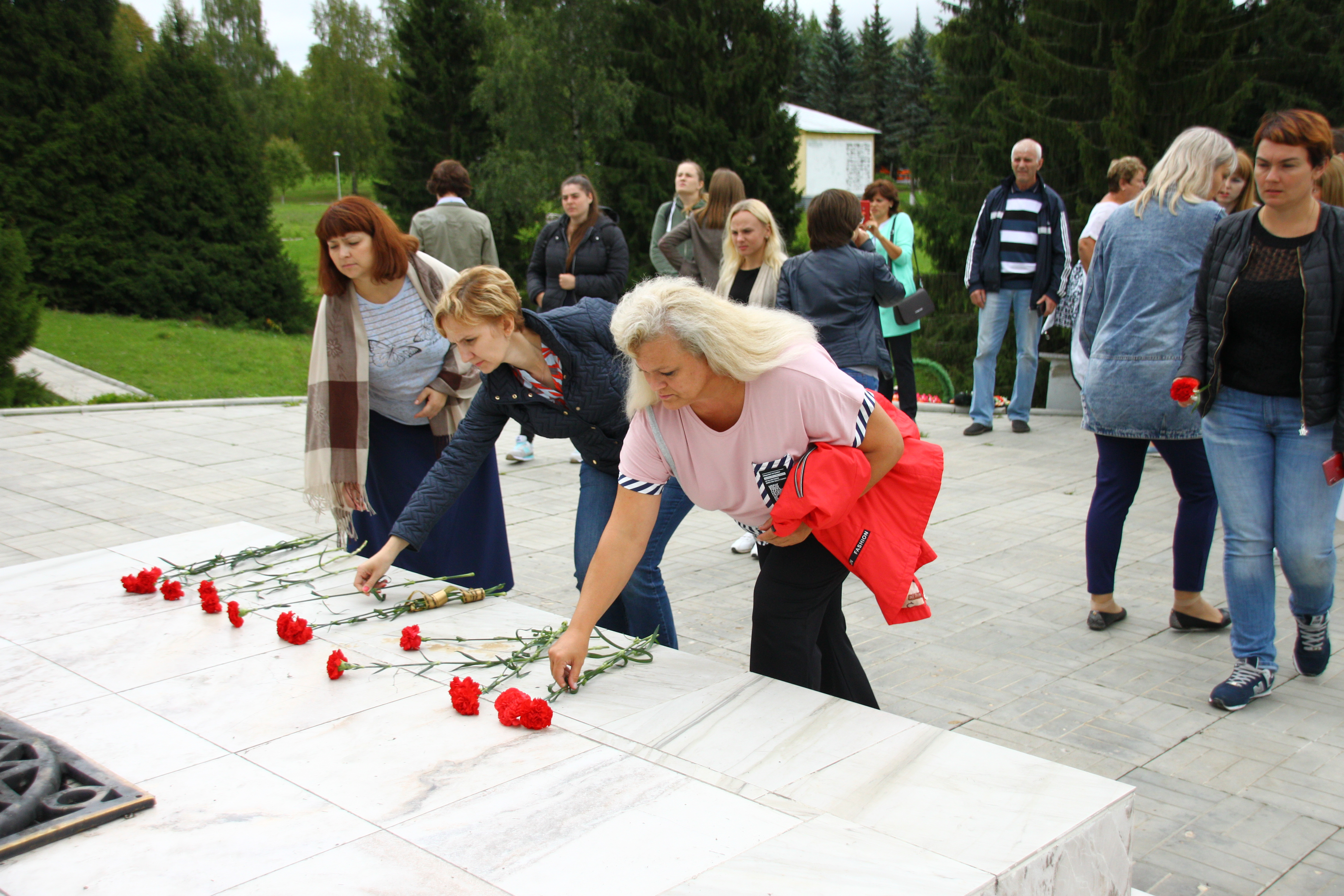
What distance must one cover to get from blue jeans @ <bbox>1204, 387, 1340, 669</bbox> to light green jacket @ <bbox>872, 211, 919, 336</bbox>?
4.37 m

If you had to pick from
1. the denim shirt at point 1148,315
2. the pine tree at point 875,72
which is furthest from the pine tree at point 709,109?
the pine tree at point 875,72

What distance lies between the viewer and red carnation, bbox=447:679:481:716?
251 centimetres

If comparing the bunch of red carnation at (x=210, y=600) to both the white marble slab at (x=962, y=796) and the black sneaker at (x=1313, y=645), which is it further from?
the black sneaker at (x=1313, y=645)

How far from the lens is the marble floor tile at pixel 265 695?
251 cm

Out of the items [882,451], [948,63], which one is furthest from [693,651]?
[948,63]

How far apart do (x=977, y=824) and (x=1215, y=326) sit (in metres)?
2.29

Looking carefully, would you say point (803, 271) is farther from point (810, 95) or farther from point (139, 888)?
point (810, 95)

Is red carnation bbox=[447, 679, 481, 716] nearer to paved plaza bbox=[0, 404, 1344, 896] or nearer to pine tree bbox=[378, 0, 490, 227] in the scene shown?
paved plaza bbox=[0, 404, 1344, 896]

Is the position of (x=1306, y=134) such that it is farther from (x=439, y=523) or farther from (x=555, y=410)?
(x=439, y=523)

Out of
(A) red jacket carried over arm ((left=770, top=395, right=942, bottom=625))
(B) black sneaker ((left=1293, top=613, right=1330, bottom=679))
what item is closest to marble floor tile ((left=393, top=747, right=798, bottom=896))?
(A) red jacket carried over arm ((left=770, top=395, right=942, bottom=625))

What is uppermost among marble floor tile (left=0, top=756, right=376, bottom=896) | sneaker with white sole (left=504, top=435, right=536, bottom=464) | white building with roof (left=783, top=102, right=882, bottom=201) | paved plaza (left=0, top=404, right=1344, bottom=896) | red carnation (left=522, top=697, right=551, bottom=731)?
white building with roof (left=783, top=102, right=882, bottom=201)

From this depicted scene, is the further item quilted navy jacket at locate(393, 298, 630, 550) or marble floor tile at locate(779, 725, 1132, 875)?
quilted navy jacket at locate(393, 298, 630, 550)

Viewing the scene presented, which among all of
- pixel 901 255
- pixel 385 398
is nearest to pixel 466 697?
pixel 385 398

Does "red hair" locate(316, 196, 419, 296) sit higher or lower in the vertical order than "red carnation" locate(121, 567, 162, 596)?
higher
